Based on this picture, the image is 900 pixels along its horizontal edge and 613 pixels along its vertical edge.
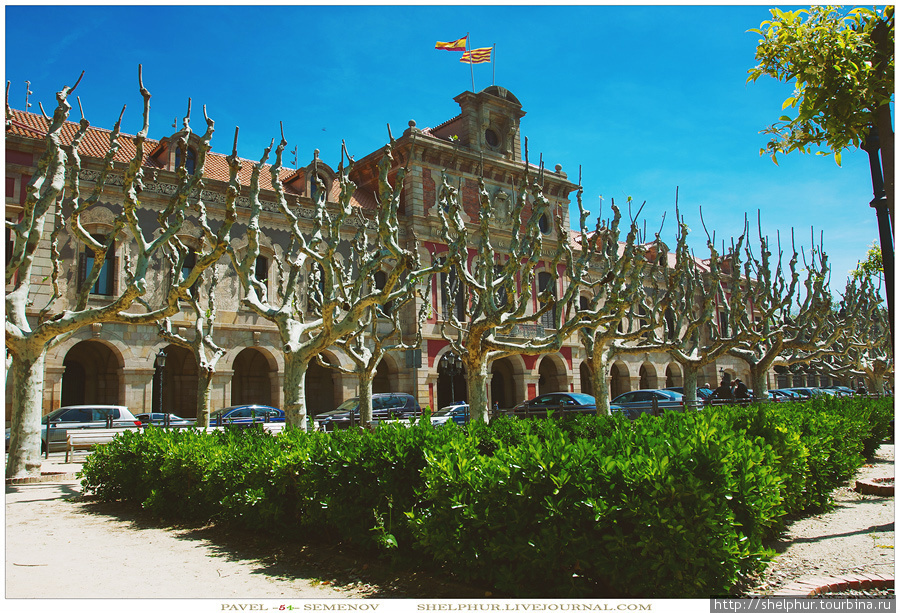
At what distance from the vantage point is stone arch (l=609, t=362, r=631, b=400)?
39.4 metres

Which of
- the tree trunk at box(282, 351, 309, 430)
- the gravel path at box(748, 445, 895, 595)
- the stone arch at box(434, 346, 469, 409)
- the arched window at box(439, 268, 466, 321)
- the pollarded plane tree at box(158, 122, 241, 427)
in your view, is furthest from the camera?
the stone arch at box(434, 346, 469, 409)

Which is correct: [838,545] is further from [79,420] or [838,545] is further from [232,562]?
[79,420]

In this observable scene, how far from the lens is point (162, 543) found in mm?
6988

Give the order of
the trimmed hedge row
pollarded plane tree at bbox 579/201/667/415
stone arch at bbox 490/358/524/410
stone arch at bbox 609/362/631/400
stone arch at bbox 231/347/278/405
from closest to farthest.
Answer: the trimmed hedge row, pollarded plane tree at bbox 579/201/667/415, stone arch at bbox 231/347/278/405, stone arch at bbox 490/358/524/410, stone arch at bbox 609/362/631/400

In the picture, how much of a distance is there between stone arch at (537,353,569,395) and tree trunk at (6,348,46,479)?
86.0ft

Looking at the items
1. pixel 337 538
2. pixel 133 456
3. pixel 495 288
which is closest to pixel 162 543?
pixel 337 538

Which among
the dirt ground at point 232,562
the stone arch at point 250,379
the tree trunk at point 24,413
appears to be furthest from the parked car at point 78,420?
the dirt ground at point 232,562

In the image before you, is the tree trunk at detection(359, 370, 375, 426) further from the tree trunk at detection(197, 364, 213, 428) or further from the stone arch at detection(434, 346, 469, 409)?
the stone arch at detection(434, 346, 469, 409)

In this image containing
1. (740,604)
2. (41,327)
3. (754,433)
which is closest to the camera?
(740,604)

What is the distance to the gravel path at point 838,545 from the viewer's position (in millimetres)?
5402

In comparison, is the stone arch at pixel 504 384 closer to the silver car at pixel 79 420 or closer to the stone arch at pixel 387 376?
the stone arch at pixel 387 376

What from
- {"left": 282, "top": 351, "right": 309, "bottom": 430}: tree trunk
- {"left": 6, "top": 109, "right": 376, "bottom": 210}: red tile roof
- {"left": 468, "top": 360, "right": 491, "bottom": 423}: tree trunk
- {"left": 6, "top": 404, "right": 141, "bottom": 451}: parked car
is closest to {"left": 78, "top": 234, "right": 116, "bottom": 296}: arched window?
{"left": 6, "top": 109, "right": 376, "bottom": 210}: red tile roof

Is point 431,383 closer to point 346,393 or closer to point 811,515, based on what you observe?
point 346,393

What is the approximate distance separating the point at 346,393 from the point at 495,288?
1385 cm
